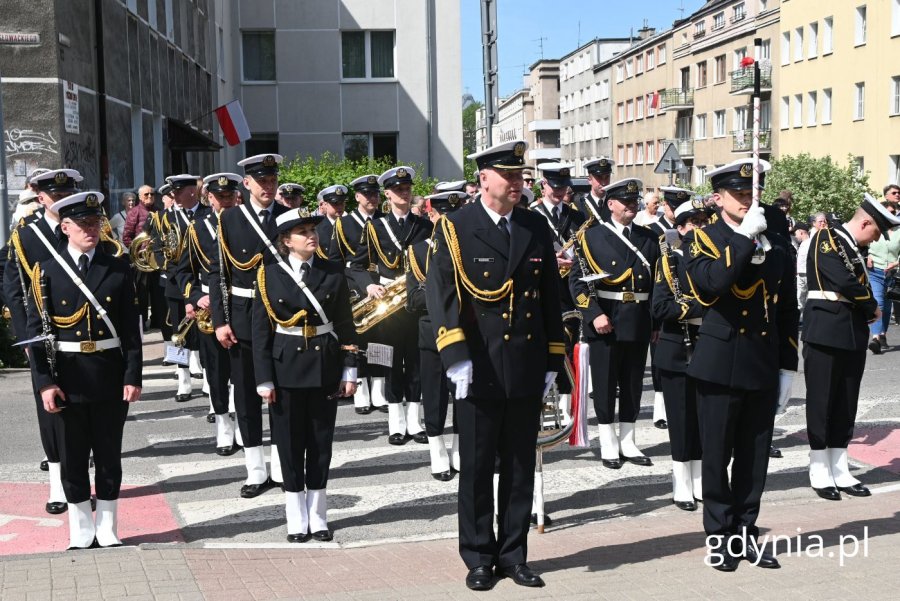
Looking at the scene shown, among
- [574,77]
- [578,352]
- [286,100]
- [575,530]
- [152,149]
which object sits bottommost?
[575,530]

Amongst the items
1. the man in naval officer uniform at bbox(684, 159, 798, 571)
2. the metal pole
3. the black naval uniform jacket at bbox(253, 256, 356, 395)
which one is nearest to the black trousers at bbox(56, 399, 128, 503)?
the black naval uniform jacket at bbox(253, 256, 356, 395)

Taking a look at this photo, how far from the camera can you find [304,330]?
7.62 meters

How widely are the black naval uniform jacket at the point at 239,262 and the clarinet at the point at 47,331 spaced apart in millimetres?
1929

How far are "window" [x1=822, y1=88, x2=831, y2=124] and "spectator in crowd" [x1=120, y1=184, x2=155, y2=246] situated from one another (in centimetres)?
4828

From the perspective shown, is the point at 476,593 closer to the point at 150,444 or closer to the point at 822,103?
the point at 150,444

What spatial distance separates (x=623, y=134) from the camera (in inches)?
3996

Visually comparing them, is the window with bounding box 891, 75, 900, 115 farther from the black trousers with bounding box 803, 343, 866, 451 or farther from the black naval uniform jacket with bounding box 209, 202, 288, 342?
the black naval uniform jacket with bounding box 209, 202, 288, 342

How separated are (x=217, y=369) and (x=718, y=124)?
7025 cm

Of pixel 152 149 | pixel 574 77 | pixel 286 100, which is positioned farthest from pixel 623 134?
pixel 152 149

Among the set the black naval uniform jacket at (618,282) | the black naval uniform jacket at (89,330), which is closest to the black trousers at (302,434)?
the black naval uniform jacket at (89,330)

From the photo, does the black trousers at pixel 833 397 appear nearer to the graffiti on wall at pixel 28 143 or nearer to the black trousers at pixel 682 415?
the black trousers at pixel 682 415

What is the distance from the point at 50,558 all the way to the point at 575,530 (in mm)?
3308

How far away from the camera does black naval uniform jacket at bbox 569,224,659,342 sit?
31.3 feet

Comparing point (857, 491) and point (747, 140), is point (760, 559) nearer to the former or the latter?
point (857, 491)
